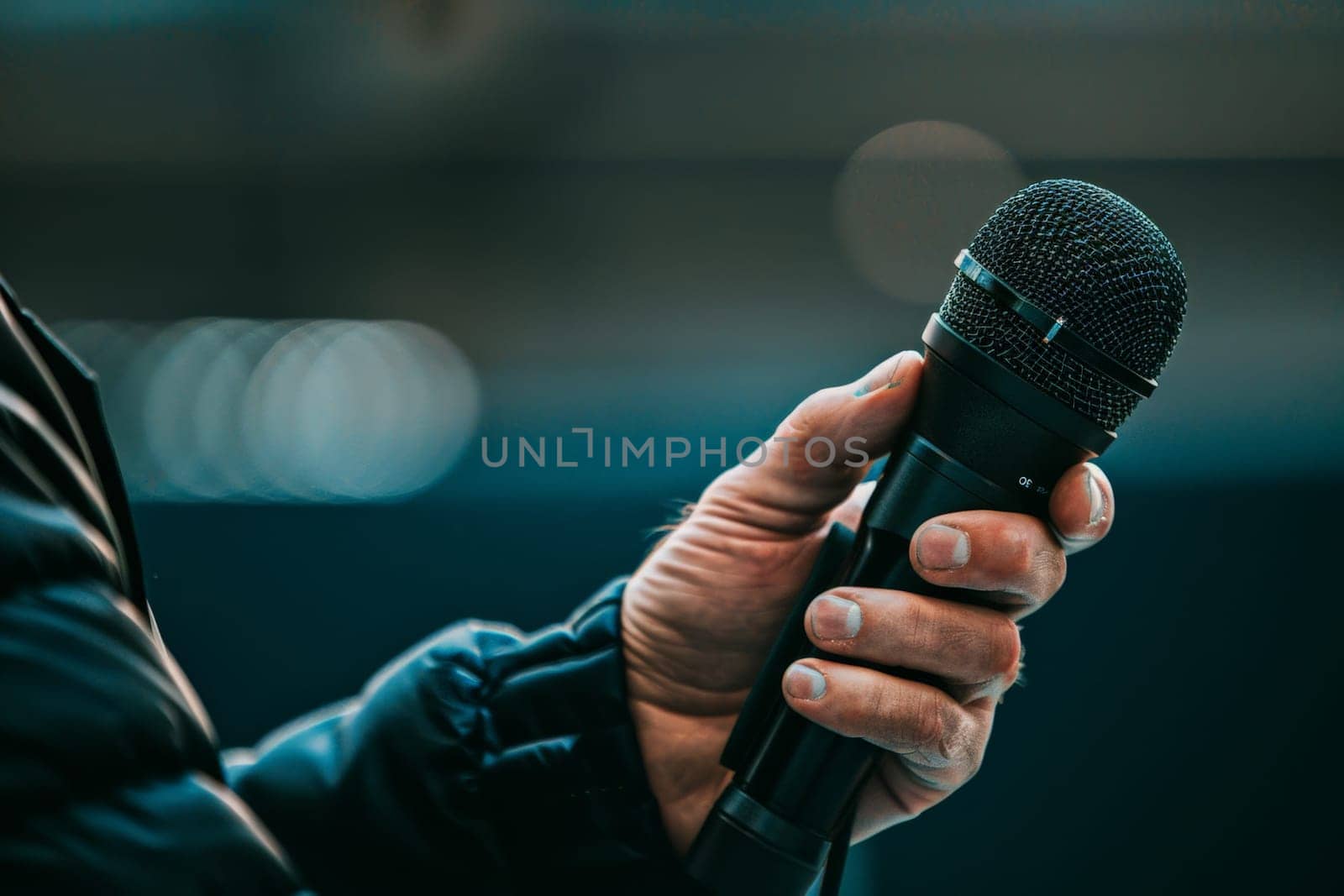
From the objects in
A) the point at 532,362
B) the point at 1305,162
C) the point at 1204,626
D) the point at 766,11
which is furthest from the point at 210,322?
the point at 1305,162

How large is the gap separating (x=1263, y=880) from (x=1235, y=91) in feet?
5.51

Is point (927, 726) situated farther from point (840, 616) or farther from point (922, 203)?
point (922, 203)

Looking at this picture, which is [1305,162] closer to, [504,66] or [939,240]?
[939,240]

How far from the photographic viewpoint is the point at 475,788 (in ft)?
1.94

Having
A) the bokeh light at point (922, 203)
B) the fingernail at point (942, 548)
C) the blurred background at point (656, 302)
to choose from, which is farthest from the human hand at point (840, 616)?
the bokeh light at point (922, 203)

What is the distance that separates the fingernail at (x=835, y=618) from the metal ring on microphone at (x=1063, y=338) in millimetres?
159

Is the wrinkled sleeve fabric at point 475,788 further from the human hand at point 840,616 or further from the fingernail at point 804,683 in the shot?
the fingernail at point 804,683

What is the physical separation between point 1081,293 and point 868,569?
17 cm

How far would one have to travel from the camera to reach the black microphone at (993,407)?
0.41 m

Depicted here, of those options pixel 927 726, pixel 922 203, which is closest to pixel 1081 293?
pixel 927 726

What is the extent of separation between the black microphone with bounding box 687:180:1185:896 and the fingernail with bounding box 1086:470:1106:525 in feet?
0.05

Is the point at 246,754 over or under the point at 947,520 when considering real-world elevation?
under

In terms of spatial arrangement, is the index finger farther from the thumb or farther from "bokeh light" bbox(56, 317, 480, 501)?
"bokeh light" bbox(56, 317, 480, 501)

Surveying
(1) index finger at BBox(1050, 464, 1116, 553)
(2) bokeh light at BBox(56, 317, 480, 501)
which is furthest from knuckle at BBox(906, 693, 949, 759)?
(2) bokeh light at BBox(56, 317, 480, 501)
